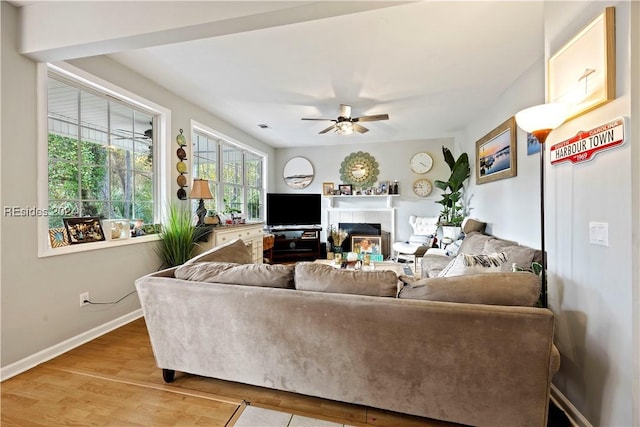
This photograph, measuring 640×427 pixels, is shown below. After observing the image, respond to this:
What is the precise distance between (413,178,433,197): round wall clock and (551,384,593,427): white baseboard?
4.22 metres

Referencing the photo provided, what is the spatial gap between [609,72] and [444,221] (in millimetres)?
3668

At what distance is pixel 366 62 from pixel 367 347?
7.81 feet

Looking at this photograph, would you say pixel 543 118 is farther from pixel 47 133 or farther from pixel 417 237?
pixel 417 237

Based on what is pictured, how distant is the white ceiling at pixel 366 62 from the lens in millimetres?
2023

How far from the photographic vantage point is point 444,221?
4711 mm

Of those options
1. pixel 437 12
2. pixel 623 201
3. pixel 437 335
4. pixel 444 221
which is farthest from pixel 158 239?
pixel 444 221

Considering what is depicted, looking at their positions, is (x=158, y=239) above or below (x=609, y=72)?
below

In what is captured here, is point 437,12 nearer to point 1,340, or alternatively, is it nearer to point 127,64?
point 127,64

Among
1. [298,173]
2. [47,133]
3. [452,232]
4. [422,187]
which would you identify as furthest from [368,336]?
[298,173]

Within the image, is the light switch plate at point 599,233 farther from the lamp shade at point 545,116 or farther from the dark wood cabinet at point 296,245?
the dark wood cabinet at point 296,245

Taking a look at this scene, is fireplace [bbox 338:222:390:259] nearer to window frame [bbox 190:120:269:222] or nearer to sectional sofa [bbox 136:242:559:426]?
window frame [bbox 190:120:269:222]

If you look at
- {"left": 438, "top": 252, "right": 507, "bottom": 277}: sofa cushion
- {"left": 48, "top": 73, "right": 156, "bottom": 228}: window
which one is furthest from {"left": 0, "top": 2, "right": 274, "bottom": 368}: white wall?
{"left": 438, "top": 252, "right": 507, "bottom": 277}: sofa cushion

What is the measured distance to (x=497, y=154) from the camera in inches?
135

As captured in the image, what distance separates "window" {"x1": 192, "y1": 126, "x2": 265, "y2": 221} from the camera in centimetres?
411
